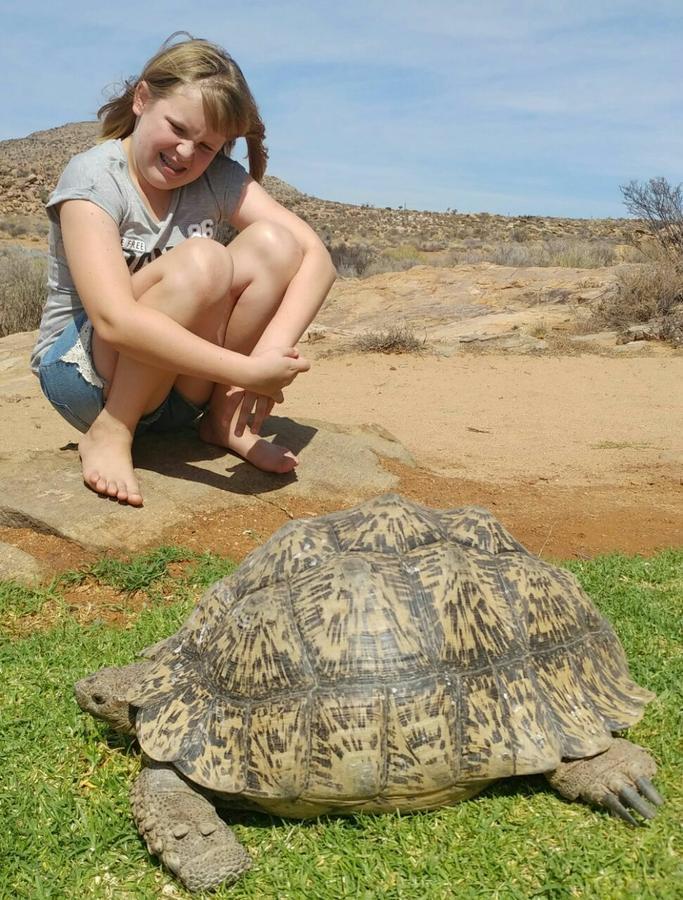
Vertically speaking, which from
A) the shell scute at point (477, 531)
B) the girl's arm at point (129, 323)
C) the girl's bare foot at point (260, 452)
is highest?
the girl's arm at point (129, 323)

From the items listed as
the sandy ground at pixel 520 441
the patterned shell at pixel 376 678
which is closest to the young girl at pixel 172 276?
the sandy ground at pixel 520 441

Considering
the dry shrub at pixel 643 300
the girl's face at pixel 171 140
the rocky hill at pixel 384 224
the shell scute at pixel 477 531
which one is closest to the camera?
the shell scute at pixel 477 531

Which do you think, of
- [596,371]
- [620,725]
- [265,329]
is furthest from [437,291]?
[620,725]

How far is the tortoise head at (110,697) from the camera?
2721mm

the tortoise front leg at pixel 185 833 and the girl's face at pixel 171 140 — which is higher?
the girl's face at pixel 171 140

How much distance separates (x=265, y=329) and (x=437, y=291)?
11.5 m

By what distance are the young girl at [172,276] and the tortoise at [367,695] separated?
153 centimetres

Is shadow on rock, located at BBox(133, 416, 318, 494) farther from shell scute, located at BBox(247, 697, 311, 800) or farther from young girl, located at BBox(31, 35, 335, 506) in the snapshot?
shell scute, located at BBox(247, 697, 311, 800)

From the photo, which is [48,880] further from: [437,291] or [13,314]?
[437,291]

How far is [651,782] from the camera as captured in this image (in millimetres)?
2557

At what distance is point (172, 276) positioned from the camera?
4.00 m

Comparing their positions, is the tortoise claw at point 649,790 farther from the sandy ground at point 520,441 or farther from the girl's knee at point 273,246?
the girl's knee at point 273,246

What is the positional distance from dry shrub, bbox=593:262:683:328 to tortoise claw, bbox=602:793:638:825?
1007cm

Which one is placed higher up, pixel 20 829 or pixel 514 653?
pixel 514 653
